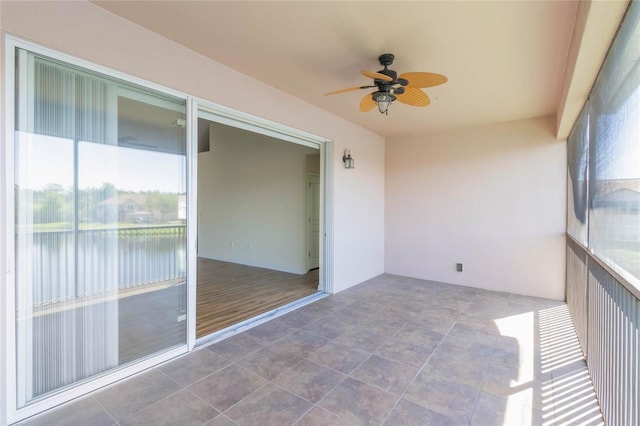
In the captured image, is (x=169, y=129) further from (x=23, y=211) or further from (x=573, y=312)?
(x=573, y=312)

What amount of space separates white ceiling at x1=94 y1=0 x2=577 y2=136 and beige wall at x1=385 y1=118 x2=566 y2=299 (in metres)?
1.26

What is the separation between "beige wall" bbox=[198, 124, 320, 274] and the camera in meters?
6.08

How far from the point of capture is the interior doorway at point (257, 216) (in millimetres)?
5316

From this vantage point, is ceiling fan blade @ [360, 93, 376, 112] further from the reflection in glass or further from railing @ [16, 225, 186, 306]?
railing @ [16, 225, 186, 306]

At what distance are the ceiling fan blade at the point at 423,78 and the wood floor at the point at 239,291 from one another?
3.04 meters

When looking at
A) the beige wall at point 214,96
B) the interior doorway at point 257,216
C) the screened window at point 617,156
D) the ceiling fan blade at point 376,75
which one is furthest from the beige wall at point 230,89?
the screened window at point 617,156

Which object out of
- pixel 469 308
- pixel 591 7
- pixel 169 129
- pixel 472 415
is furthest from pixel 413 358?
pixel 169 129

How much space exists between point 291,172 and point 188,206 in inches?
141

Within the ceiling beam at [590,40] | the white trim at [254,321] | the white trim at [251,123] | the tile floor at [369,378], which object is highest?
the ceiling beam at [590,40]

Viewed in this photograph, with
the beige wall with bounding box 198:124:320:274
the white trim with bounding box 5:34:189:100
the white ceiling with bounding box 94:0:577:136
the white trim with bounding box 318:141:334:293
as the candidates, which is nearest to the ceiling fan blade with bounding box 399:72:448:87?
the white ceiling with bounding box 94:0:577:136

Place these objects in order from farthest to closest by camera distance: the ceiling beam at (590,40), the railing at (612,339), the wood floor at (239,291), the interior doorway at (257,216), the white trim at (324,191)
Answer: the interior doorway at (257,216), the white trim at (324,191), the wood floor at (239,291), the ceiling beam at (590,40), the railing at (612,339)

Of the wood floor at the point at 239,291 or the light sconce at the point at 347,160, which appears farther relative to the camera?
the light sconce at the point at 347,160

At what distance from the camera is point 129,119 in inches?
91.7

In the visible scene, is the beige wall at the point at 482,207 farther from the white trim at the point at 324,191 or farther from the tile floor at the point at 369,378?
the white trim at the point at 324,191
